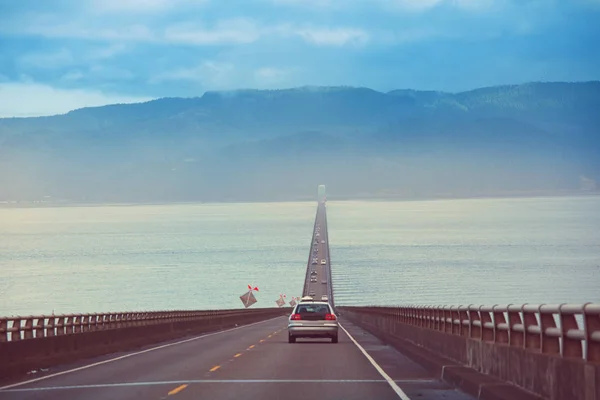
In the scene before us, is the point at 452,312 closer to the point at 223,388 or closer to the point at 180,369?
the point at 180,369

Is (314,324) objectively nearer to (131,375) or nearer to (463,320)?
(463,320)

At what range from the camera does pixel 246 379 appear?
25.0 metres

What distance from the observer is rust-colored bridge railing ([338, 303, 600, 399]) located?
14047mm

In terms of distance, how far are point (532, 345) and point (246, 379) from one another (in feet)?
25.9

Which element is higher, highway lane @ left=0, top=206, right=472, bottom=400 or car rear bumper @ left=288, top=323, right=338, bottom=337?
car rear bumper @ left=288, top=323, right=338, bottom=337

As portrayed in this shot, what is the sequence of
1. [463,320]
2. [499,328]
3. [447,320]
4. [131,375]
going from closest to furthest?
[499,328]
[131,375]
[463,320]
[447,320]

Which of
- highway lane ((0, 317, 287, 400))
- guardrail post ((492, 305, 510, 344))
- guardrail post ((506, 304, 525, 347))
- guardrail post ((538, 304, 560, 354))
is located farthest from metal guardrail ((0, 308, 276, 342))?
guardrail post ((538, 304, 560, 354))

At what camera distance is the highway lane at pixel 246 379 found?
70.6ft

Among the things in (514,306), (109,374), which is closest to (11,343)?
(109,374)

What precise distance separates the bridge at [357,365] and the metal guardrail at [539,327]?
17 millimetres

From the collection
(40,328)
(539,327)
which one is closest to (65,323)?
(40,328)

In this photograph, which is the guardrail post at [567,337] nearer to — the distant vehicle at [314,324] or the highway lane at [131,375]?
the highway lane at [131,375]

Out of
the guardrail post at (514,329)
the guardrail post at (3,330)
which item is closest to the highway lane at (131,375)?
the guardrail post at (3,330)

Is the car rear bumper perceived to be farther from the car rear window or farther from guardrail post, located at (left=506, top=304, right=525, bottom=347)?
guardrail post, located at (left=506, top=304, right=525, bottom=347)
